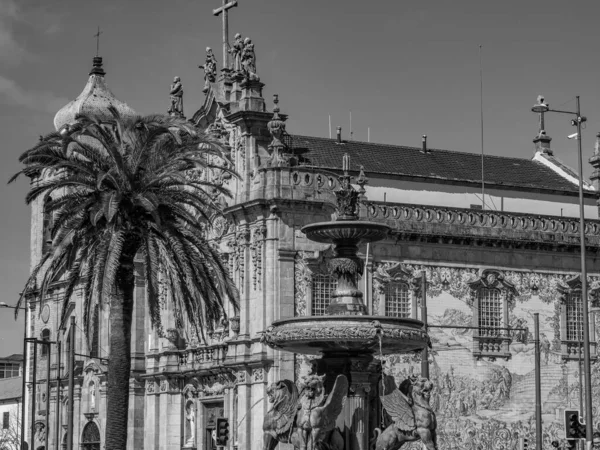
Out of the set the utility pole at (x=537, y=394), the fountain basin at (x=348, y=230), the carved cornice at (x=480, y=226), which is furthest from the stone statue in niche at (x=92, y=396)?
the fountain basin at (x=348, y=230)

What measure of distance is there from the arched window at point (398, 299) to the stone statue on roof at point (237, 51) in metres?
→ 10.4

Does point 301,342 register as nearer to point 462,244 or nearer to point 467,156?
point 462,244

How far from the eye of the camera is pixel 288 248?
52156mm

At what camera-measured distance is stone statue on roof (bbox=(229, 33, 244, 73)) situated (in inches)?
2178

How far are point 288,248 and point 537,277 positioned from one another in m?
11.5

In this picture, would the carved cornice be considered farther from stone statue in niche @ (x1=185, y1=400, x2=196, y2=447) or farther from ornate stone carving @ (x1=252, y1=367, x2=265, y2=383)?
stone statue in niche @ (x1=185, y1=400, x2=196, y2=447)

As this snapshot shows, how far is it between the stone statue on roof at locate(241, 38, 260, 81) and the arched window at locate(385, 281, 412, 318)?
9573 mm

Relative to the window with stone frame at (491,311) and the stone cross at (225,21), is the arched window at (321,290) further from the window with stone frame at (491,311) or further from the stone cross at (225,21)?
the stone cross at (225,21)

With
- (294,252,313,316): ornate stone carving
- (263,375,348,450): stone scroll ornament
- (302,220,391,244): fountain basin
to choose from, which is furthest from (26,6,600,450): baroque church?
(263,375,348,450): stone scroll ornament

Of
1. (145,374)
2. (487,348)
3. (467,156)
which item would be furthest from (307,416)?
(467,156)

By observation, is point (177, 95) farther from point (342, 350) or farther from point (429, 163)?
point (342, 350)

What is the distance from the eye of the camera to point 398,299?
54531 mm

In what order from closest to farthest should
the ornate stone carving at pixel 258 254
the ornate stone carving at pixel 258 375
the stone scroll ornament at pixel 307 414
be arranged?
1. the stone scroll ornament at pixel 307 414
2. the ornate stone carving at pixel 258 375
3. the ornate stone carving at pixel 258 254

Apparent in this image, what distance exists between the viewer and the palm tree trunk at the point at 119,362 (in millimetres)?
35344
